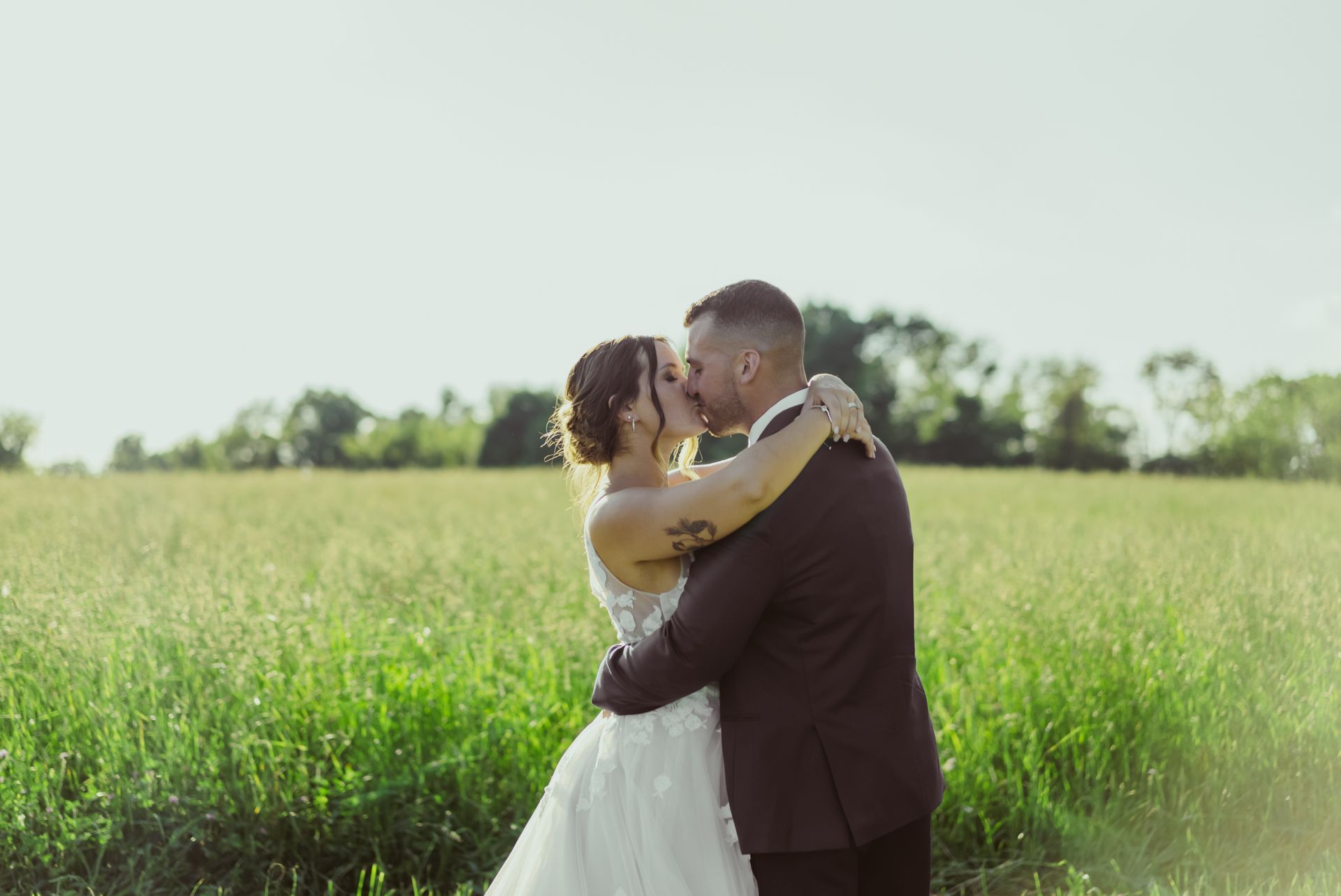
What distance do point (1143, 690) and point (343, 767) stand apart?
4033mm

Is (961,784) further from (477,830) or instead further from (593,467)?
(593,467)

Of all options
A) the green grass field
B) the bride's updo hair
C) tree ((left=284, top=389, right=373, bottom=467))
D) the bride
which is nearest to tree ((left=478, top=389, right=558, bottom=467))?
tree ((left=284, top=389, right=373, bottom=467))

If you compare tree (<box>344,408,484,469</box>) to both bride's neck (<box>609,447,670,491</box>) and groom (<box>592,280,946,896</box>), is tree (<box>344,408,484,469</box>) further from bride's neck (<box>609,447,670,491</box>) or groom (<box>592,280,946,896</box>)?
groom (<box>592,280,946,896</box>)

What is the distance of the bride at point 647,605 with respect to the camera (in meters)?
2.44

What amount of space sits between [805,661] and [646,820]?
65cm

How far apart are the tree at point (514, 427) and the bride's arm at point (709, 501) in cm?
5187

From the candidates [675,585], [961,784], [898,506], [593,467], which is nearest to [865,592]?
[898,506]

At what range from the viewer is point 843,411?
2.50 meters

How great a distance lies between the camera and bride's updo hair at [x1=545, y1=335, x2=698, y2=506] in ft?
9.14

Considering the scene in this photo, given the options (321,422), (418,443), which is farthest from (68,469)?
(321,422)

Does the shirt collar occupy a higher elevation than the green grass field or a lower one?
higher

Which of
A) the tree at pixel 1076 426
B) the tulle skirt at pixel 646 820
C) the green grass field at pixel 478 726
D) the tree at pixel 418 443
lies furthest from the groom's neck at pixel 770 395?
the tree at pixel 418 443

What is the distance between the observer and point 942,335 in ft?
186

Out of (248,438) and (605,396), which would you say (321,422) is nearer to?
(248,438)
